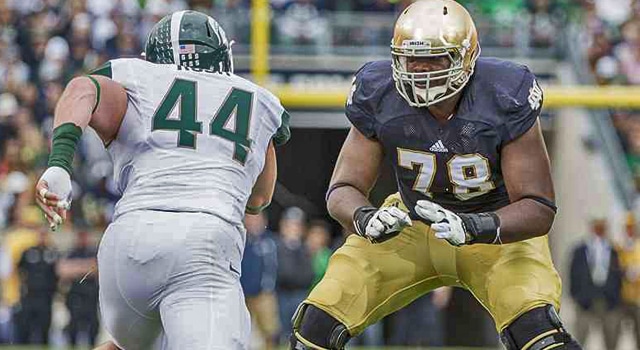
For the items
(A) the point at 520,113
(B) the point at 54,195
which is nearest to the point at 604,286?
(A) the point at 520,113

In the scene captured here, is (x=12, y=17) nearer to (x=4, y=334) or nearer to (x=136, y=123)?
(x=4, y=334)

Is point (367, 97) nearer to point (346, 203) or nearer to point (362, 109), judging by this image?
point (362, 109)

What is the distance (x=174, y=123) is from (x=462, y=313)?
11.7m

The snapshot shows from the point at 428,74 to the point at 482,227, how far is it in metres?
Answer: 0.57

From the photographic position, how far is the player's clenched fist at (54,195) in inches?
177

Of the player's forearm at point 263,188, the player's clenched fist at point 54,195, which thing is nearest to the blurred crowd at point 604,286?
the player's forearm at point 263,188

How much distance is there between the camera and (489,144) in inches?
202

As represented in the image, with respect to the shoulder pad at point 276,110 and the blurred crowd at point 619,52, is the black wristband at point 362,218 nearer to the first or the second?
the shoulder pad at point 276,110

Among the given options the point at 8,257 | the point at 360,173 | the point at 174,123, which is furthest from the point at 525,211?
the point at 8,257

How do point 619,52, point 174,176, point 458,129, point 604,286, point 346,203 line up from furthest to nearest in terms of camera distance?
1. point 619,52
2. point 604,286
3. point 346,203
4. point 458,129
5. point 174,176

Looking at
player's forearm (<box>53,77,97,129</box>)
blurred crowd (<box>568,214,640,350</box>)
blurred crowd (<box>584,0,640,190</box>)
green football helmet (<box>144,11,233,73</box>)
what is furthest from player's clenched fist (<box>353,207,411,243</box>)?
blurred crowd (<box>584,0,640,190</box>)

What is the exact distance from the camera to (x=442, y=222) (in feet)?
15.8

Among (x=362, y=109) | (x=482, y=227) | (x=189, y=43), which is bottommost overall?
(x=482, y=227)

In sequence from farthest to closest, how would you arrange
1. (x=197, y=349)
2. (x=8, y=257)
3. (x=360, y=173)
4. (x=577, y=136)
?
(x=577, y=136) → (x=8, y=257) → (x=360, y=173) → (x=197, y=349)
